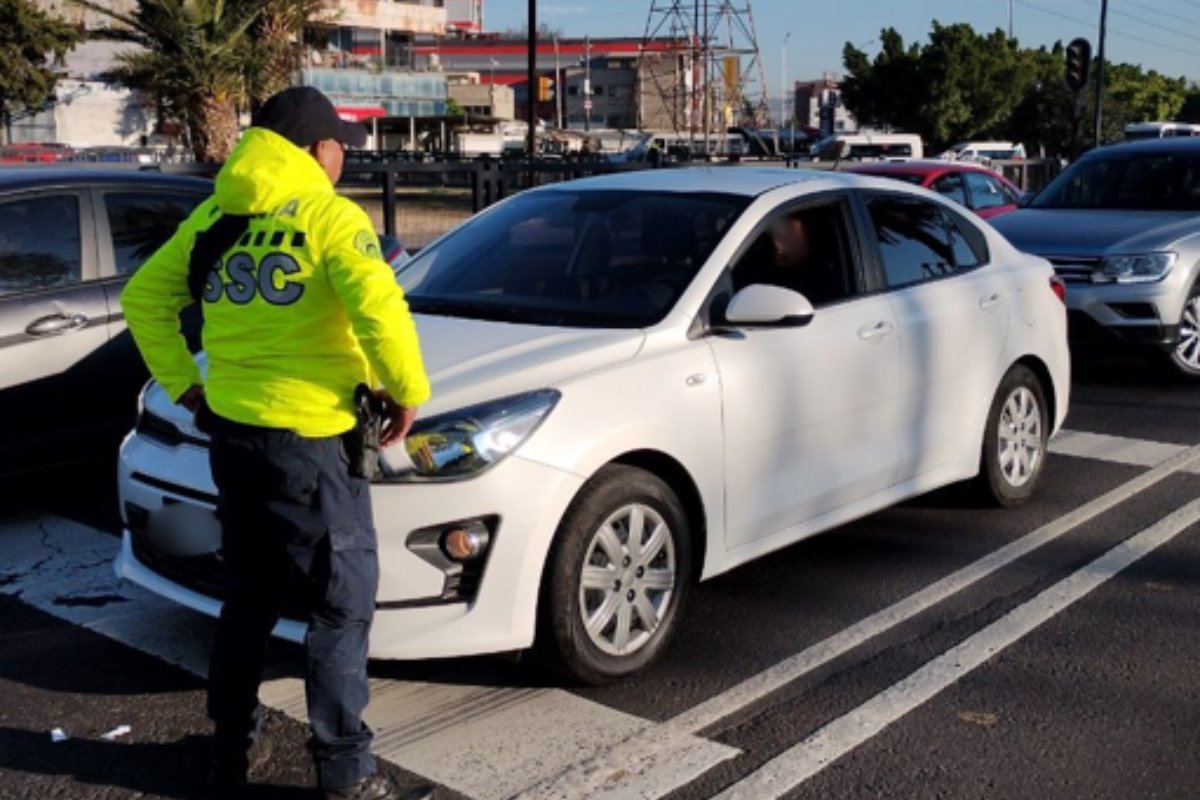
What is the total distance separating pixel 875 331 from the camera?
18.5 ft

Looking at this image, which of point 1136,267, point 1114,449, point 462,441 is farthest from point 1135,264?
point 462,441

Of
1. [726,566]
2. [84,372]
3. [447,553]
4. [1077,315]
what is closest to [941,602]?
[726,566]

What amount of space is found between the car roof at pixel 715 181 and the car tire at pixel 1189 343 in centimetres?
475

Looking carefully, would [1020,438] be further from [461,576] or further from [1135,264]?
[1135,264]

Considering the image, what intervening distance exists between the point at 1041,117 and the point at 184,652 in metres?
61.6

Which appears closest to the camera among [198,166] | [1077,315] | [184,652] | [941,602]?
[184,652]

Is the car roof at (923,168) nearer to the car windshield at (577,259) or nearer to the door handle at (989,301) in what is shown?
the door handle at (989,301)

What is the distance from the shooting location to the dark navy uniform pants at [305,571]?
3475 millimetres

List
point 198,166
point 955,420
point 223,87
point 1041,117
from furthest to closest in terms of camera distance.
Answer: point 1041,117 → point 223,87 → point 198,166 → point 955,420

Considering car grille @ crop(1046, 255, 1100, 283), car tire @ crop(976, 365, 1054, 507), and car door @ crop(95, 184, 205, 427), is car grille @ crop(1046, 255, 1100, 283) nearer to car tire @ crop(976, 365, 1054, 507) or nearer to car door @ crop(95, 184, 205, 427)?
car tire @ crop(976, 365, 1054, 507)

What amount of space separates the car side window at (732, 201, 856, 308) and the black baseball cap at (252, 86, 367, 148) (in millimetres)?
2027

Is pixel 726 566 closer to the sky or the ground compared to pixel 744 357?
closer to the ground

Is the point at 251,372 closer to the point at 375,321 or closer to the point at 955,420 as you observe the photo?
the point at 375,321

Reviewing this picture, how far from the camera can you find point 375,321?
3.32m
